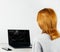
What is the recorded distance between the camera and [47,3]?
10.4ft

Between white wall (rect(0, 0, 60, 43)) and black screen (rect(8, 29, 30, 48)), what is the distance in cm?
42

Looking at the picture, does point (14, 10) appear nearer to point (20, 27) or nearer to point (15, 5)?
point (15, 5)

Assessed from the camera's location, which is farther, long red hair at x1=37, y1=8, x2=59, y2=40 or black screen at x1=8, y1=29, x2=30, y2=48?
black screen at x1=8, y1=29, x2=30, y2=48

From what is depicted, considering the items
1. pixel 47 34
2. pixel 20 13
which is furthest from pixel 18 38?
pixel 47 34

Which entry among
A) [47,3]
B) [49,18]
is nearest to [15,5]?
[47,3]

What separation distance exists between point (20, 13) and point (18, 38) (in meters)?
0.63

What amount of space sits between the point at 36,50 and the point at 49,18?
283 mm

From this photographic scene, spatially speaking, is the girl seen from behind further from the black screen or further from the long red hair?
the black screen

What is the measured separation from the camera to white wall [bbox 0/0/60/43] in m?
2.90

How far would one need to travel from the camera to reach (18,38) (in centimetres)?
254

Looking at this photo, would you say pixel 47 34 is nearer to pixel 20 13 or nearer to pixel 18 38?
pixel 18 38

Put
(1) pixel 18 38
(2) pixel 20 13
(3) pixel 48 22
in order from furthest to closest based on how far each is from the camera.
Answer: (2) pixel 20 13 → (1) pixel 18 38 → (3) pixel 48 22

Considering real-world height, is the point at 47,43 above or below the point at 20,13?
below

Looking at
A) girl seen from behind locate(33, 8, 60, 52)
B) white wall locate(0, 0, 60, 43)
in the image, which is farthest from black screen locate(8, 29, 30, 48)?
girl seen from behind locate(33, 8, 60, 52)
